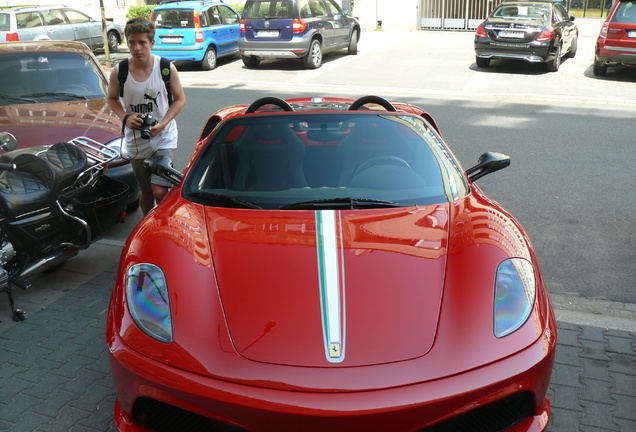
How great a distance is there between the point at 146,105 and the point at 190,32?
490 inches

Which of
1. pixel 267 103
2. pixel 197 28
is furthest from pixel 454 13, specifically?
pixel 267 103

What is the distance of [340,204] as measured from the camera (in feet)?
11.3

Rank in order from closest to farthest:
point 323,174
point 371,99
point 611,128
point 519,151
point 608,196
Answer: point 323,174 → point 371,99 → point 608,196 → point 519,151 → point 611,128

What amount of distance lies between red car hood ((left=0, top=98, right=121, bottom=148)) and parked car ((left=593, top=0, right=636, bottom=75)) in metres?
11.2

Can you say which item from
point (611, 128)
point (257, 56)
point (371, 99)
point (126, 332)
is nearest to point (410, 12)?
point (257, 56)

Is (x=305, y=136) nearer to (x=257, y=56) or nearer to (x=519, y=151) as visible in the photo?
(x=519, y=151)

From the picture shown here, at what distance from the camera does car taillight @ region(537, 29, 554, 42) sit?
15.0 metres

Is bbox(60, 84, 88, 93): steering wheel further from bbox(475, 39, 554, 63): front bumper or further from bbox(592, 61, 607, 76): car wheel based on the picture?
bbox(592, 61, 607, 76): car wheel

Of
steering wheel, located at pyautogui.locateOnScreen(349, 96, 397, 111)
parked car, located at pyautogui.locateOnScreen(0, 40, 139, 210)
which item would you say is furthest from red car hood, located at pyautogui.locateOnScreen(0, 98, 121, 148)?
steering wheel, located at pyautogui.locateOnScreen(349, 96, 397, 111)

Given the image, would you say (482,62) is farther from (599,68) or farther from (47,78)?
(47,78)

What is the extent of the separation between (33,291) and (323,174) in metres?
2.46

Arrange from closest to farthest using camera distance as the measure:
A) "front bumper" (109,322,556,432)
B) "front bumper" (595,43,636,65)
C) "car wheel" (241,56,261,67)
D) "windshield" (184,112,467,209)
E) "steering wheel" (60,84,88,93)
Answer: "front bumper" (109,322,556,432) < "windshield" (184,112,467,209) < "steering wheel" (60,84,88,93) < "front bumper" (595,43,636,65) < "car wheel" (241,56,261,67)

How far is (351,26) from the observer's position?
18859mm

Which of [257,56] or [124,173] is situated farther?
[257,56]
